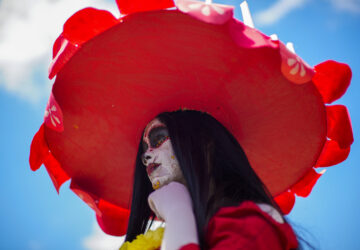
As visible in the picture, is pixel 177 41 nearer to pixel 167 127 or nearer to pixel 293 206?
pixel 167 127

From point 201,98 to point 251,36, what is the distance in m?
0.62

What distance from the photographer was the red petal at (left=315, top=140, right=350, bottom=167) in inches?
96.7

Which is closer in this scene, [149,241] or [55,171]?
[149,241]

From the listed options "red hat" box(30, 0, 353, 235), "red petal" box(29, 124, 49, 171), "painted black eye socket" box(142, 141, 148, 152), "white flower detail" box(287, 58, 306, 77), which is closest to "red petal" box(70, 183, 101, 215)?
"red hat" box(30, 0, 353, 235)

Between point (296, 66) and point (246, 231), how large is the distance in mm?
862

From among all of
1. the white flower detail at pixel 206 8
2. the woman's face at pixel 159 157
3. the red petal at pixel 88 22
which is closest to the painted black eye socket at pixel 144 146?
the woman's face at pixel 159 157

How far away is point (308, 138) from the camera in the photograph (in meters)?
2.38

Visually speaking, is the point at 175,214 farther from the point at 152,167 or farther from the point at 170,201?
the point at 152,167

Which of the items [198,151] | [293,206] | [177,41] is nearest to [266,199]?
[198,151]

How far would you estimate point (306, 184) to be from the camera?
257 centimetres

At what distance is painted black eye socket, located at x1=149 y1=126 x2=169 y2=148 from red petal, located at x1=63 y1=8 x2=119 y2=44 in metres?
0.64

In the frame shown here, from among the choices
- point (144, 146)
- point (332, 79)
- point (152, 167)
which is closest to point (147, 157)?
point (152, 167)

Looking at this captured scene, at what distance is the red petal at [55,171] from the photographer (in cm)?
240

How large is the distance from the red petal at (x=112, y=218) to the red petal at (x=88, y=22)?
1216 millimetres
